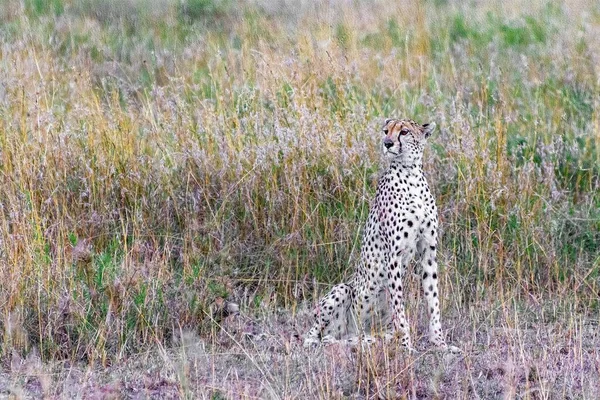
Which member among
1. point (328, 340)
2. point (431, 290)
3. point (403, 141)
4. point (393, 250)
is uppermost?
point (403, 141)

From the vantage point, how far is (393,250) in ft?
15.3

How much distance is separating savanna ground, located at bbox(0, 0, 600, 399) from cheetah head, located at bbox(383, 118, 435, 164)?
0.60 metres

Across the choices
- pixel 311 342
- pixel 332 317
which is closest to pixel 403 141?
pixel 332 317

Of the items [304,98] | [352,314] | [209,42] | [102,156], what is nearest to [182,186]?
[102,156]

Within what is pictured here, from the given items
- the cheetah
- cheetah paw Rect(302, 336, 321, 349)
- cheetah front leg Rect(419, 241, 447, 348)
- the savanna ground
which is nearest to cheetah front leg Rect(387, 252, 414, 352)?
the cheetah

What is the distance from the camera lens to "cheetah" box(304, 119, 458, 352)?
15.3 feet

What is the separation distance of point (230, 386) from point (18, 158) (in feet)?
6.64

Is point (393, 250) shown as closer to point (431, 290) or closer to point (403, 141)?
point (431, 290)

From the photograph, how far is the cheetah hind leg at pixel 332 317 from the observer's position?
468cm

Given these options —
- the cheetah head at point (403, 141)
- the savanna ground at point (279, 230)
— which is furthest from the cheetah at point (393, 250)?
the savanna ground at point (279, 230)

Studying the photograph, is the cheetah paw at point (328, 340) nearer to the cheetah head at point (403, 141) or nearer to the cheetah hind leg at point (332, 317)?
the cheetah hind leg at point (332, 317)

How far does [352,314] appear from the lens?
15.9 feet

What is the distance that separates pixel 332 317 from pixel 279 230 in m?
0.87

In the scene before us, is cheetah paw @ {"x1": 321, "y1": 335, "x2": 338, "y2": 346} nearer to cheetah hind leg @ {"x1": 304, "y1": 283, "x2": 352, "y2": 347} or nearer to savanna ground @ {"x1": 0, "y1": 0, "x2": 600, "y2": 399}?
cheetah hind leg @ {"x1": 304, "y1": 283, "x2": 352, "y2": 347}
